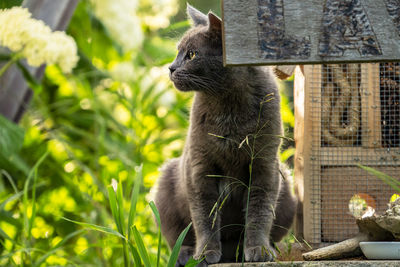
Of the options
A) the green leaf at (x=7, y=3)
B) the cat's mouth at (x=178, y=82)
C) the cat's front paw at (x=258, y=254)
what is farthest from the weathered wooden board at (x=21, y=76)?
the cat's front paw at (x=258, y=254)

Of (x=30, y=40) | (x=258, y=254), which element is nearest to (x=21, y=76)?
(x=30, y=40)

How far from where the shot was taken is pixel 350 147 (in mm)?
2074

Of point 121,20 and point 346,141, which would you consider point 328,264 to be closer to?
point 346,141

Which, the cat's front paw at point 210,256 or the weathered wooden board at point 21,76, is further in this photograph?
the weathered wooden board at point 21,76

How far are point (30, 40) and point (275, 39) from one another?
107cm

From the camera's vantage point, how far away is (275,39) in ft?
4.08

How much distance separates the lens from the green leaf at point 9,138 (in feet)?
6.81

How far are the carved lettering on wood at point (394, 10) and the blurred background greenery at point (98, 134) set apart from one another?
1.25m

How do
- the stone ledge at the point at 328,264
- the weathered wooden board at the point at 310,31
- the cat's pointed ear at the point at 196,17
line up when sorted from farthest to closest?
the cat's pointed ear at the point at 196,17 < the stone ledge at the point at 328,264 < the weathered wooden board at the point at 310,31

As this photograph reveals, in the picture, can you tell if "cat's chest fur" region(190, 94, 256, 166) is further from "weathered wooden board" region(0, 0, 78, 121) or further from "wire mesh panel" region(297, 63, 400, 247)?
"weathered wooden board" region(0, 0, 78, 121)

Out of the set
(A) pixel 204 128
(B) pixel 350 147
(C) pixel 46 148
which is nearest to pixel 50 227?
(C) pixel 46 148

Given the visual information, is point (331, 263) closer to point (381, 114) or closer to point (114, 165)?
point (381, 114)

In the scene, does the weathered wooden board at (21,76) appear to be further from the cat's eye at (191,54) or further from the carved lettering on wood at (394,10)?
the carved lettering on wood at (394,10)

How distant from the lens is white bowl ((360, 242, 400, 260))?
1581 millimetres
